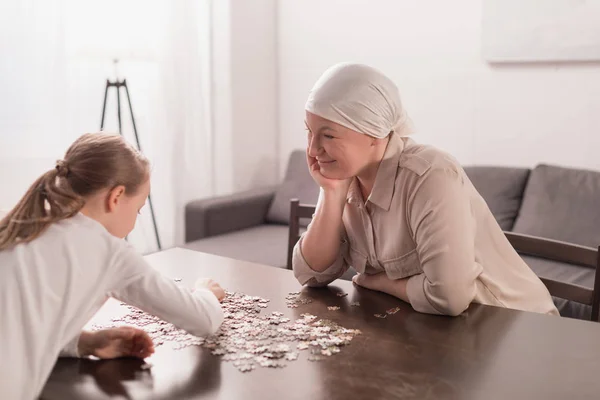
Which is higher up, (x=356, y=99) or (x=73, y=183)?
(x=356, y=99)

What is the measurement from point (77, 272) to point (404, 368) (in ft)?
2.44

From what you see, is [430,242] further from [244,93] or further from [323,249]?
[244,93]

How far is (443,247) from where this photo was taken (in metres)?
1.98

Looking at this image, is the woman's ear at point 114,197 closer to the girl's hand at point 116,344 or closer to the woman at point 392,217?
the girl's hand at point 116,344

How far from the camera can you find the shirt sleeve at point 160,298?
66.5 inches

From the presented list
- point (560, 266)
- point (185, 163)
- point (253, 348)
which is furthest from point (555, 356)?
point (185, 163)

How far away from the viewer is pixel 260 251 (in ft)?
14.5

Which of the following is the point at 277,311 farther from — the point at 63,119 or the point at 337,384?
the point at 63,119

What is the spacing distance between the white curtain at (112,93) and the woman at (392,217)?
2.38 metres

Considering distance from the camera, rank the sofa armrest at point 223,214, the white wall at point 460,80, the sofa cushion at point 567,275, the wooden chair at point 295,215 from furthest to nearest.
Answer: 1. the sofa armrest at point 223,214
2. the white wall at point 460,80
3. the sofa cushion at point 567,275
4. the wooden chair at point 295,215

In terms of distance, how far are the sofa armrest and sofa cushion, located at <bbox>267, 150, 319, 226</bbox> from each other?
0.10m

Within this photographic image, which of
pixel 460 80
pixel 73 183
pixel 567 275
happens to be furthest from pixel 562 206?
pixel 73 183

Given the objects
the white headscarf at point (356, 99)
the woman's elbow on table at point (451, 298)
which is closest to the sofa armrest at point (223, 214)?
the white headscarf at point (356, 99)

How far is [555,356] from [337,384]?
519mm
